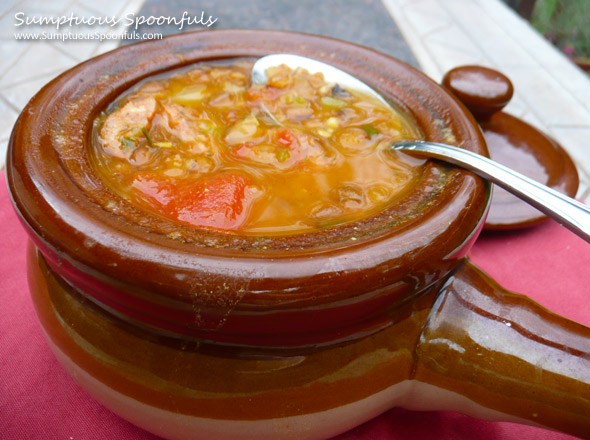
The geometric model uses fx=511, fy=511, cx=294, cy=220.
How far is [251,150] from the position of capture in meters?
1.03

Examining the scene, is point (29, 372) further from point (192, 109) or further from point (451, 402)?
point (451, 402)

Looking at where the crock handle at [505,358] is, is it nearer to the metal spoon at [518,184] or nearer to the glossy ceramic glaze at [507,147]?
the metal spoon at [518,184]

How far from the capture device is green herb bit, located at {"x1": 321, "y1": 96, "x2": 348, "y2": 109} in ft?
3.87

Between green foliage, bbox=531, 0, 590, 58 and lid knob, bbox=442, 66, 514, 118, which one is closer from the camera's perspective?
lid knob, bbox=442, 66, 514, 118

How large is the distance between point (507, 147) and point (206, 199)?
3.46ft

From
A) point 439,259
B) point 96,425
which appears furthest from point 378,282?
point 96,425

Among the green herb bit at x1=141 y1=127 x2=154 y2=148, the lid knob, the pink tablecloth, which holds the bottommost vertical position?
the pink tablecloth

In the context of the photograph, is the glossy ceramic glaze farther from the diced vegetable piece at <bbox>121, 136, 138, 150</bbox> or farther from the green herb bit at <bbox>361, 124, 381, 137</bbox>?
the diced vegetable piece at <bbox>121, 136, 138, 150</bbox>

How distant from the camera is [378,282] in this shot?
2.28 feet

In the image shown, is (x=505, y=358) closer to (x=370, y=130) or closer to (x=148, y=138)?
(x=370, y=130)

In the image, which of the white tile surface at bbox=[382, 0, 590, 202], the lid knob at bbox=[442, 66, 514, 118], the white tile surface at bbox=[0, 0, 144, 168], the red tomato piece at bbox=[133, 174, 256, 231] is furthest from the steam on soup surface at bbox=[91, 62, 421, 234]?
the white tile surface at bbox=[382, 0, 590, 202]

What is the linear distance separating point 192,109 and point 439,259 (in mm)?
653

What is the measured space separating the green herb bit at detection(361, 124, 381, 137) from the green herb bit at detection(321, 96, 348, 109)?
0.09 meters

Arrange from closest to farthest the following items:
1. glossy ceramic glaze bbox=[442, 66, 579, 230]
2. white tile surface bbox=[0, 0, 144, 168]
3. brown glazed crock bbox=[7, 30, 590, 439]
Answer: brown glazed crock bbox=[7, 30, 590, 439], glossy ceramic glaze bbox=[442, 66, 579, 230], white tile surface bbox=[0, 0, 144, 168]
